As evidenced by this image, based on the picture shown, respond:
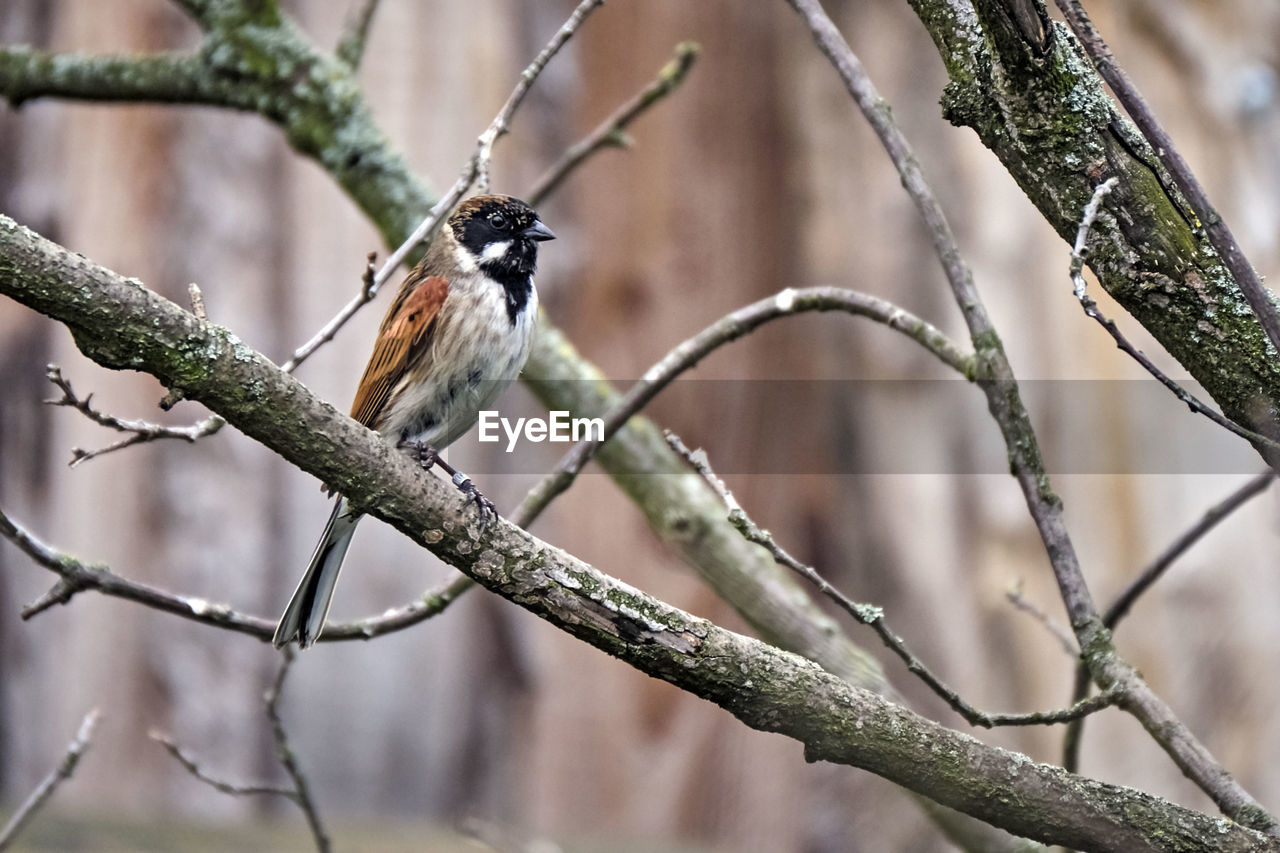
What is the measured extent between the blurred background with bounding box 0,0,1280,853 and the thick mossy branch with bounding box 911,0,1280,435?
7.47 ft

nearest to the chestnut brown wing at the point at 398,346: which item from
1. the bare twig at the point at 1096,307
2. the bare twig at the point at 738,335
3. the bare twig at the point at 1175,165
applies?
the bare twig at the point at 738,335

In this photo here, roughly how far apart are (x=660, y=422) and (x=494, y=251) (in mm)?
1205

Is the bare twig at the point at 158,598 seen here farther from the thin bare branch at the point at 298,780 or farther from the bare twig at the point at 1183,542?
the bare twig at the point at 1183,542

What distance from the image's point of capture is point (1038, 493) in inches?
80.8

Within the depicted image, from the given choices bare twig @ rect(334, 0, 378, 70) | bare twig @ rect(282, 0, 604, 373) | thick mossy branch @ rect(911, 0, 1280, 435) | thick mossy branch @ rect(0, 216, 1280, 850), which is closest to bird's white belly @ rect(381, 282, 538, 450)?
bare twig @ rect(282, 0, 604, 373)

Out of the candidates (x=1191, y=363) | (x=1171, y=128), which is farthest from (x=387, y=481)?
(x=1171, y=128)

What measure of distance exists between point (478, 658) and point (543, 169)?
1.72 m

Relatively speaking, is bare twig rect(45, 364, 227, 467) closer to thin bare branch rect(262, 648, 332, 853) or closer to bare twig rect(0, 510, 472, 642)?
bare twig rect(0, 510, 472, 642)

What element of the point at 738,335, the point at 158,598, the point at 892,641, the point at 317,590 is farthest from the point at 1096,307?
the point at 317,590

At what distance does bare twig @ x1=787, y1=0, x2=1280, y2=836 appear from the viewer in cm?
181

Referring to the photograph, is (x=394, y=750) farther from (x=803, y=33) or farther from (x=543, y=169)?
(x=803, y=33)

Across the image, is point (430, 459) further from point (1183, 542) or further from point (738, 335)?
point (1183, 542)

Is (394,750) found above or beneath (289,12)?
beneath

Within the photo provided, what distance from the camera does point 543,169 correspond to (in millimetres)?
4113
